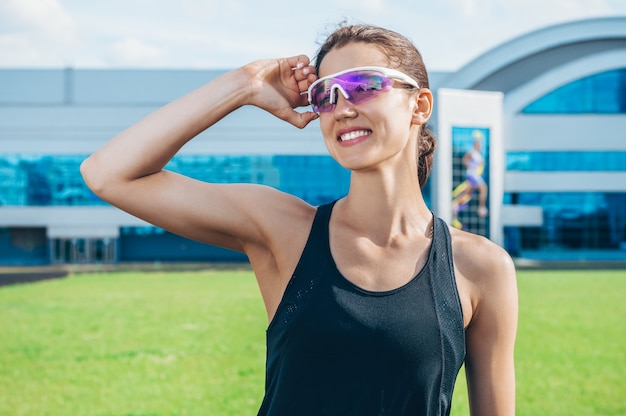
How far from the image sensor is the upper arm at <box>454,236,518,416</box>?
2379mm

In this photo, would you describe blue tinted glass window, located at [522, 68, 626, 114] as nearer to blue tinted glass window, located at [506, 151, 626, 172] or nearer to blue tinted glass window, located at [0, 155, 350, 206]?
blue tinted glass window, located at [506, 151, 626, 172]

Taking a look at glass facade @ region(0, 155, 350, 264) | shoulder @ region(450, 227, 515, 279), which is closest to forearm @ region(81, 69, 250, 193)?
shoulder @ region(450, 227, 515, 279)

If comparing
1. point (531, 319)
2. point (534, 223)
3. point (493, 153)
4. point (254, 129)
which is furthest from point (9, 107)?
point (531, 319)

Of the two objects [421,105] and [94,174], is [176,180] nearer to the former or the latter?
[94,174]

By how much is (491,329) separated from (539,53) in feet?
154

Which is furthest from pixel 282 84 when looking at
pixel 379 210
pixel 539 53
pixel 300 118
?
pixel 539 53

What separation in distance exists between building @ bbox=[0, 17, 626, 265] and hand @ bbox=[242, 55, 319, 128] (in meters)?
43.3

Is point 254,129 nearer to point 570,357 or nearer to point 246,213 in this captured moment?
point 570,357

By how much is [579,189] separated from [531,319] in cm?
3207

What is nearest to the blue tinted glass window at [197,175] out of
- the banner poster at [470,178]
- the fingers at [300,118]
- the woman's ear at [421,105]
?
the banner poster at [470,178]

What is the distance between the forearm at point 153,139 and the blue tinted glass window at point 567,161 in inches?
1783

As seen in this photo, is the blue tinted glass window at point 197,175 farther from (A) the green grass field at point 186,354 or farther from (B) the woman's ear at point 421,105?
(B) the woman's ear at point 421,105

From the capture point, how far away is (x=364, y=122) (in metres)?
2.38

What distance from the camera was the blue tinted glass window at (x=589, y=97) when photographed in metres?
45.3
